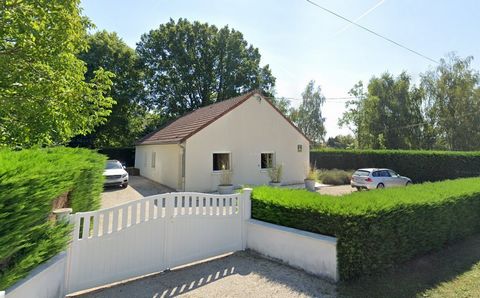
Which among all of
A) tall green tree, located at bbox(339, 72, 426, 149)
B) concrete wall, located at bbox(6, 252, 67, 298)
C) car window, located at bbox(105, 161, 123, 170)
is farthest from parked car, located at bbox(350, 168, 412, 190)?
tall green tree, located at bbox(339, 72, 426, 149)

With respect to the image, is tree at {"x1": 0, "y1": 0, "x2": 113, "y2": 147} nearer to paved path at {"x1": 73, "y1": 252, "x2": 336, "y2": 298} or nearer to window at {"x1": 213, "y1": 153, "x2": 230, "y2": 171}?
paved path at {"x1": 73, "y1": 252, "x2": 336, "y2": 298}

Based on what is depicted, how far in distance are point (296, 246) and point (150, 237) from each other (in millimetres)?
2647

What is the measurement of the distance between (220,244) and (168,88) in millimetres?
31249

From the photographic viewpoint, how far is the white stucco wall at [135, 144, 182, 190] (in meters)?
14.9

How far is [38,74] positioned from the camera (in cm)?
548

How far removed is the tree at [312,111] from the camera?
43125 mm

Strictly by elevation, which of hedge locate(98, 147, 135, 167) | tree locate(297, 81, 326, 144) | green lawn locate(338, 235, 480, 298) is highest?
tree locate(297, 81, 326, 144)

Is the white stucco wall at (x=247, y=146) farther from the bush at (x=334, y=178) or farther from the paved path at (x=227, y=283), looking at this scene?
the paved path at (x=227, y=283)

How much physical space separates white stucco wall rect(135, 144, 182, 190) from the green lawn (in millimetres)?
11400

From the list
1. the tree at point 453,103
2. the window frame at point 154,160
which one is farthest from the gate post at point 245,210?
the tree at point 453,103

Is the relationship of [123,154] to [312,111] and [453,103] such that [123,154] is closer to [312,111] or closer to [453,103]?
[312,111]

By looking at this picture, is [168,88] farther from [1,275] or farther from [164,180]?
[1,275]

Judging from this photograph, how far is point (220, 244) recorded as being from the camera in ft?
18.3

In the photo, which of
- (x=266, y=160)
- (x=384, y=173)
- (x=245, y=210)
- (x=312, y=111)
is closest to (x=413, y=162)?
(x=384, y=173)
